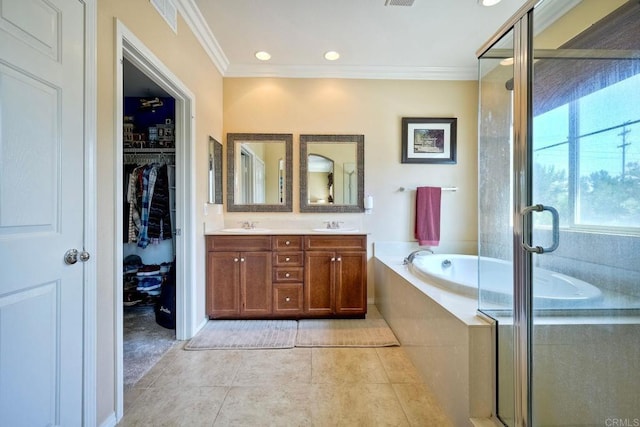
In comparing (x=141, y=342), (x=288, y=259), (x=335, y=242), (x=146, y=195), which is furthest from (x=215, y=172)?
(x=141, y=342)

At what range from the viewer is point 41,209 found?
107cm

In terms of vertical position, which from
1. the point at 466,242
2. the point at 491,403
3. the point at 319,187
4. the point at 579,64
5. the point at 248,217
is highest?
the point at 579,64

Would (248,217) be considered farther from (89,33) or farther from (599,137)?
(599,137)

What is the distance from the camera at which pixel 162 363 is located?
2008 mm

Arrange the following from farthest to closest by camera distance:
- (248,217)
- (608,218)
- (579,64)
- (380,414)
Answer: (248,217), (380,414), (579,64), (608,218)

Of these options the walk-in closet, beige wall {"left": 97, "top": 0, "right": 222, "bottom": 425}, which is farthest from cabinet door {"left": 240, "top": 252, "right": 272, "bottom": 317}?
beige wall {"left": 97, "top": 0, "right": 222, "bottom": 425}

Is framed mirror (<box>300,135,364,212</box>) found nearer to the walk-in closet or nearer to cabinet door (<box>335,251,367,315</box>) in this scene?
cabinet door (<box>335,251,367,315</box>)

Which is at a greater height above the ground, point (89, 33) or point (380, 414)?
point (89, 33)

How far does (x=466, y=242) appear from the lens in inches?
129

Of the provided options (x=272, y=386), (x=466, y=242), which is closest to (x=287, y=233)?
(x=272, y=386)

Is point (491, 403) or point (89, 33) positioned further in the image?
point (491, 403)

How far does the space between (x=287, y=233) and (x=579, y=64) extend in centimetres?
228

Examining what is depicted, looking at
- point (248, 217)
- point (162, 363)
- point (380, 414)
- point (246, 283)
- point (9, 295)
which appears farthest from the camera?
point (248, 217)

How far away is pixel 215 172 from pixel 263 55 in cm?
132
